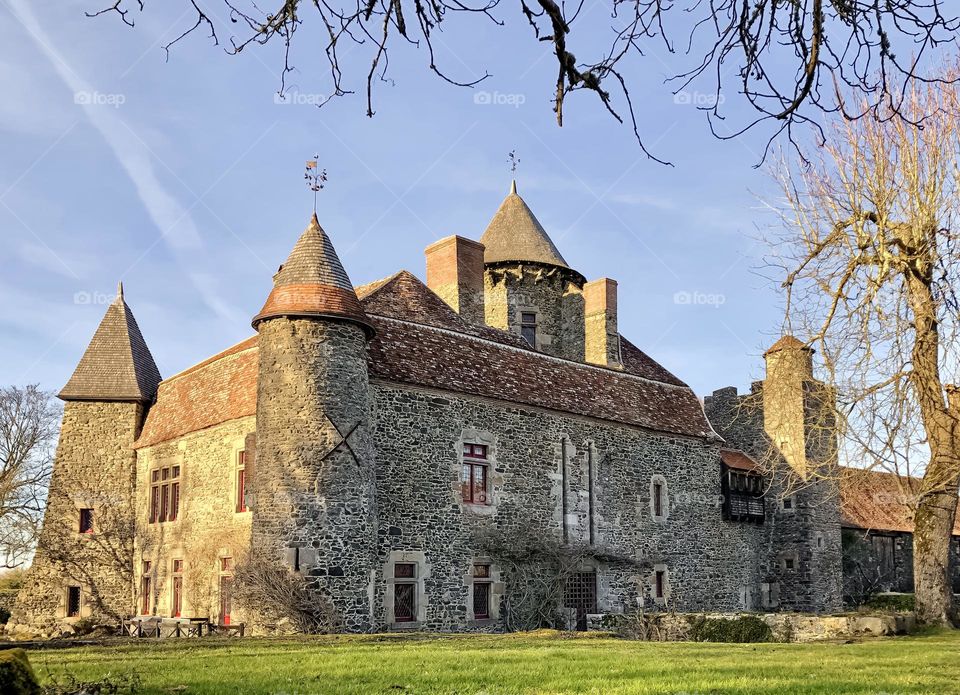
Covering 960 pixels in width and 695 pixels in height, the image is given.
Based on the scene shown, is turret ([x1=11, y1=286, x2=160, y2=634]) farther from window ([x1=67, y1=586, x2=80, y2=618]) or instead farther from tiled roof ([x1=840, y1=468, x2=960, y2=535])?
tiled roof ([x1=840, y1=468, x2=960, y2=535])

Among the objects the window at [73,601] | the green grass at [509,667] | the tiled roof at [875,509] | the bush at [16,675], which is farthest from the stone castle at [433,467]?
the bush at [16,675]

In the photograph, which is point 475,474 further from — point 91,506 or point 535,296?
point 91,506

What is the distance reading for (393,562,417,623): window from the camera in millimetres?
20500

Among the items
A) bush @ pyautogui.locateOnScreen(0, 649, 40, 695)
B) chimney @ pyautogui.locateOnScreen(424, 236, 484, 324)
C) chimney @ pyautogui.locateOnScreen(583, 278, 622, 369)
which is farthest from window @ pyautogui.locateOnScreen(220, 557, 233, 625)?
bush @ pyautogui.locateOnScreen(0, 649, 40, 695)

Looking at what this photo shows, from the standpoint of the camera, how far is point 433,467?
70.4 ft

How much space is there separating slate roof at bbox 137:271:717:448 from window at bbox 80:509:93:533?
245 cm

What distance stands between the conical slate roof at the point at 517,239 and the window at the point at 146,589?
1457 cm

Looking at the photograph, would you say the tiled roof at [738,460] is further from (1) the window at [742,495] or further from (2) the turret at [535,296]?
(2) the turret at [535,296]

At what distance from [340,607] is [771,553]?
17.4 metres

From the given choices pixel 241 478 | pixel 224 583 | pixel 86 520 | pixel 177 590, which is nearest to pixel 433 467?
pixel 241 478

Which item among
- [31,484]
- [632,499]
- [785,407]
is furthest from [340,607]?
[31,484]

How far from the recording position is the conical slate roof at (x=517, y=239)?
32.4 metres

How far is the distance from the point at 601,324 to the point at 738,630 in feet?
46.2

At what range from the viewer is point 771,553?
100ft
